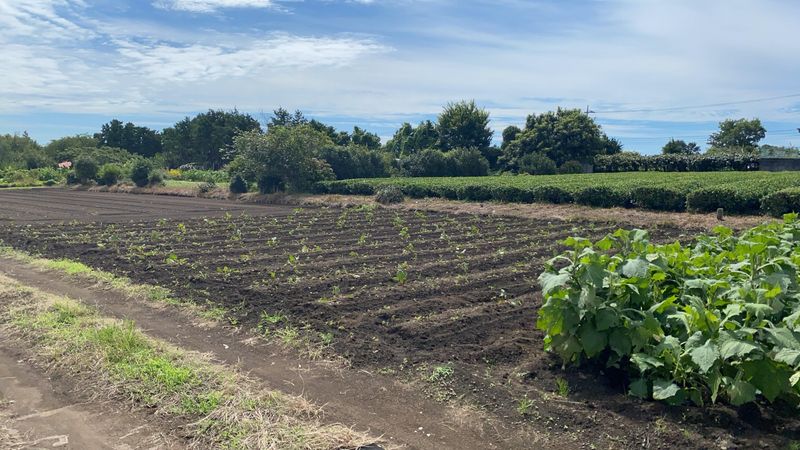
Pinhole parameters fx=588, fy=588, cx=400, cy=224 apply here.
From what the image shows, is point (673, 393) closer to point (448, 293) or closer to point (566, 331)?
point (566, 331)

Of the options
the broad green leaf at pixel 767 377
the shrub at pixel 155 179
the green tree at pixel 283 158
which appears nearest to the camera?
the broad green leaf at pixel 767 377

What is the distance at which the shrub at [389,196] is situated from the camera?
26.8 m

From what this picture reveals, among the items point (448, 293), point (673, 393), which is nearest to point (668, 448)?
point (673, 393)

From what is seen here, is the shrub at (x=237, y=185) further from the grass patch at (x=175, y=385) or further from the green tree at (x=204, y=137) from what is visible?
the green tree at (x=204, y=137)

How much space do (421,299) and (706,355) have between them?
432cm

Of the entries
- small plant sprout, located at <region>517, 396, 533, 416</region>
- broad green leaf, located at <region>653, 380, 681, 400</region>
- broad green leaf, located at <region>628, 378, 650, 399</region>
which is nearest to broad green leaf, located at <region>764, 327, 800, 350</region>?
broad green leaf, located at <region>653, 380, 681, 400</region>

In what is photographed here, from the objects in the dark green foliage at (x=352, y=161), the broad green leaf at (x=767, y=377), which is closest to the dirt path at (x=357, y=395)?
the broad green leaf at (x=767, y=377)

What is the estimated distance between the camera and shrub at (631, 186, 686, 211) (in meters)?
19.3

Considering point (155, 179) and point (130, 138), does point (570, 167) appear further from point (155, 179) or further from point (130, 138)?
point (130, 138)

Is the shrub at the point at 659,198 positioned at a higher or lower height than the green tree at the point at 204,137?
lower

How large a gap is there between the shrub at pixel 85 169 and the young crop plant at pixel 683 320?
46.5 meters

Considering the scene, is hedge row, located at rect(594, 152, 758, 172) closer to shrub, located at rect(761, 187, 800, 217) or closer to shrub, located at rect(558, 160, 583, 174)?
shrub, located at rect(558, 160, 583, 174)

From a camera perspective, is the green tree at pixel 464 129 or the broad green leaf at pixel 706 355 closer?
the broad green leaf at pixel 706 355

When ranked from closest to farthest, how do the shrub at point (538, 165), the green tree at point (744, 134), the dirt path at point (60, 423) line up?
1. the dirt path at point (60, 423)
2. the shrub at point (538, 165)
3. the green tree at point (744, 134)
